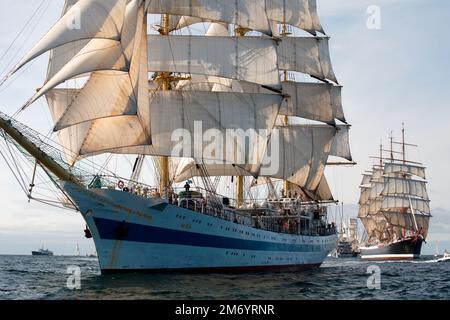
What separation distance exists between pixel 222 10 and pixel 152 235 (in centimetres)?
2319

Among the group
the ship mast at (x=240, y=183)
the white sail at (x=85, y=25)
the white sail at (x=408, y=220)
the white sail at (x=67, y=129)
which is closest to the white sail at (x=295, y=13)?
the ship mast at (x=240, y=183)

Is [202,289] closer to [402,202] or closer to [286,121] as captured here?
[286,121]

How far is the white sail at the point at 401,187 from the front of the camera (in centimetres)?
13675

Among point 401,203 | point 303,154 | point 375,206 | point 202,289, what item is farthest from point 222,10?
point 375,206

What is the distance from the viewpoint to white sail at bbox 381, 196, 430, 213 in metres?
136

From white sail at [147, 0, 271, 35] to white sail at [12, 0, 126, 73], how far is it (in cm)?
1400

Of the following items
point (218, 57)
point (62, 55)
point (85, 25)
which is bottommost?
point (85, 25)

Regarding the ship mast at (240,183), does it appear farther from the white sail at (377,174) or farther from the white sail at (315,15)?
the white sail at (377,174)

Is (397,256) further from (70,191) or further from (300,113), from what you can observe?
(70,191)

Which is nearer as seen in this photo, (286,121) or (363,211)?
(286,121)

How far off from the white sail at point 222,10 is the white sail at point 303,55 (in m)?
14.1

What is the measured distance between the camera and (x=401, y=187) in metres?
137

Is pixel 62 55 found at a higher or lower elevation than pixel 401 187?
lower
